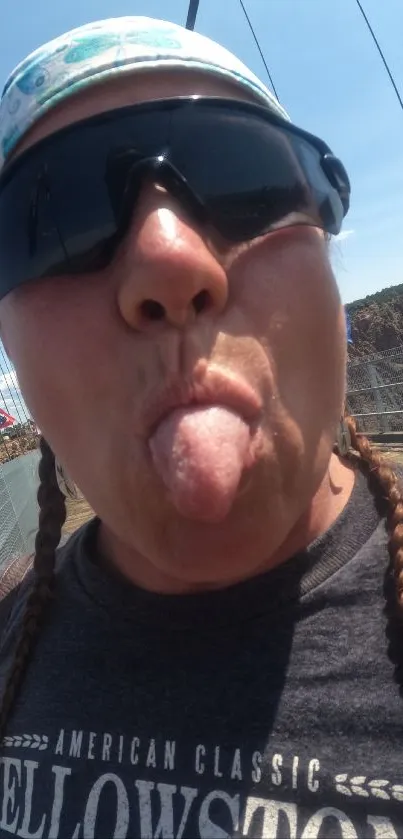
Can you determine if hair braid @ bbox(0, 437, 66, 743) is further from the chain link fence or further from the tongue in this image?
the chain link fence

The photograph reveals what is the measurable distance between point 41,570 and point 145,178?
784 mm

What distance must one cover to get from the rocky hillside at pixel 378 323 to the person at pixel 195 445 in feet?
105

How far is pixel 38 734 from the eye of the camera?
108 cm

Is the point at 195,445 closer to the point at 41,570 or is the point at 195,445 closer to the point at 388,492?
the point at 388,492

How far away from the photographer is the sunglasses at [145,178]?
2.82 feet

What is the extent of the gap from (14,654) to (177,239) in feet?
2.78

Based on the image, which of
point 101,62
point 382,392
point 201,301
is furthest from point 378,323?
point 201,301

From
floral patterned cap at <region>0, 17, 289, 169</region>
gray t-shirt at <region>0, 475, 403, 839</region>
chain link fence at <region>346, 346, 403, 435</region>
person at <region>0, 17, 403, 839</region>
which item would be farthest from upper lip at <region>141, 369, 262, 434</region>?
chain link fence at <region>346, 346, 403, 435</region>

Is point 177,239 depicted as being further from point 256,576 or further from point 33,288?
point 256,576

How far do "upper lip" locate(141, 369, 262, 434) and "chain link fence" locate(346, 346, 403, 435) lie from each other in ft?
28.2

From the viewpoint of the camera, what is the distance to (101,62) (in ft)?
3.08

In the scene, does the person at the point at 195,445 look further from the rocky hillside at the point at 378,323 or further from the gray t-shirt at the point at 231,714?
the rocky hillside at the point at 378,323

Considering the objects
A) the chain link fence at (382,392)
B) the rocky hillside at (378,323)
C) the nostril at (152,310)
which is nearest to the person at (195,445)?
the nostril at (152,310)

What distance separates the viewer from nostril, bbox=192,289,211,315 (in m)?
0.79
